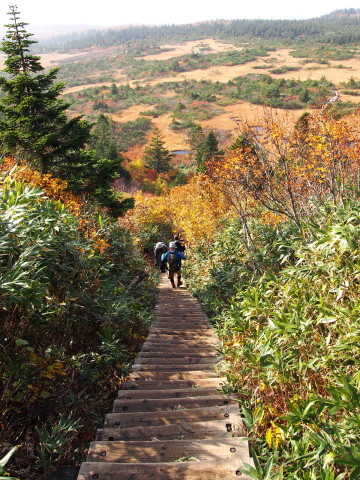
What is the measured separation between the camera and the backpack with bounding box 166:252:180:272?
962 centimetres

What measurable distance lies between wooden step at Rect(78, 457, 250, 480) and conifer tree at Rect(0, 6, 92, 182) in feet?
34.7

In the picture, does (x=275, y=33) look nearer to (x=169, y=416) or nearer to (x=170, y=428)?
(x=169, y=416)

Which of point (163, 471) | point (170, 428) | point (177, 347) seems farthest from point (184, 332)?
point (163, 471)

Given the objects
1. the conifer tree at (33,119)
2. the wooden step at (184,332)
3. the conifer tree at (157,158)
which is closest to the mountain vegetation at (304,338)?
the wooden step at (184,332)

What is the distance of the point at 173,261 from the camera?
31.9 ft

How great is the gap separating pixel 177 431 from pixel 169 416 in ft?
0.81

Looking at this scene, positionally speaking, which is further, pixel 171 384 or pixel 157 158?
pixel 157 158

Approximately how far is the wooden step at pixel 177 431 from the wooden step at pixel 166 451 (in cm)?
17

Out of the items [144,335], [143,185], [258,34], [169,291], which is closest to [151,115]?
[143,185]

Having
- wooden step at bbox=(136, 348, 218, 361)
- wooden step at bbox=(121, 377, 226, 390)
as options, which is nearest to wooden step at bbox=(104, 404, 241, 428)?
wooden step at bbox=(121, 377, 226, 390)

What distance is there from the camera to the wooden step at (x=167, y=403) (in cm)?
319

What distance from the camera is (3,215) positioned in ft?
9.98

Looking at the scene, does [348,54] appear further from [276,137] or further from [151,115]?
[276,137]

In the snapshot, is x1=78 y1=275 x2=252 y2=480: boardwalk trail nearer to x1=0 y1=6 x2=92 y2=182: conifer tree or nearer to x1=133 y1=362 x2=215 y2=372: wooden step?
x1=133 y1=362 x2=215 y2=372: wooden step
